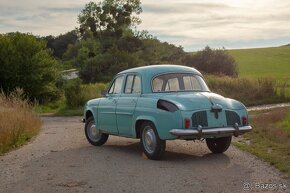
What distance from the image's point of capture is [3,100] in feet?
59.3

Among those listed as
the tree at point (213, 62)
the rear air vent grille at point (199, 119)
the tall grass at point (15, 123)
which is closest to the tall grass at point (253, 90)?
the tall grass at point (15, 123)

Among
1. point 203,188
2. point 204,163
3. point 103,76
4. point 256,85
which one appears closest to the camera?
point 203,188

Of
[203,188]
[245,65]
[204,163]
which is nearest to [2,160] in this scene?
[204,163]

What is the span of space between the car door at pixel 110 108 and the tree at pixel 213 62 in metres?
46.0

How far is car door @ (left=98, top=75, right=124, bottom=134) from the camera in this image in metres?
12.3

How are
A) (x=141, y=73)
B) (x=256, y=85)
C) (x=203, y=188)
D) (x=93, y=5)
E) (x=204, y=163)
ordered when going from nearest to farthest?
(x=203, y=188)
(x=204, y=163)
(x=141, y=73)
(x=256, y=85)
(x=93, y=5)

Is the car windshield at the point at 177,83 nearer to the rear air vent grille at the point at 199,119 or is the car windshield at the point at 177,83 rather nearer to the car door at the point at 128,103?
the car door at the point at 128,103

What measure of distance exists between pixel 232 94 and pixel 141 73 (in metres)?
23.9

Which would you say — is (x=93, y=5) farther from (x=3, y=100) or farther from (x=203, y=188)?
(x=203, y=188)

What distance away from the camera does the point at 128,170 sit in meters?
9.52

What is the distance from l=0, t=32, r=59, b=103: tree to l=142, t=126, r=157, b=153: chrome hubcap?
30180 mm

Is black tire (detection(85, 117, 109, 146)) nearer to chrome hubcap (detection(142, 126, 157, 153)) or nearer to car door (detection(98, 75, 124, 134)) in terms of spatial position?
car door (detection(98, 75, 124, 134))

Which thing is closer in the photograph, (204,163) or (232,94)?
(204,163)

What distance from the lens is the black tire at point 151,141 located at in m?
10.5
